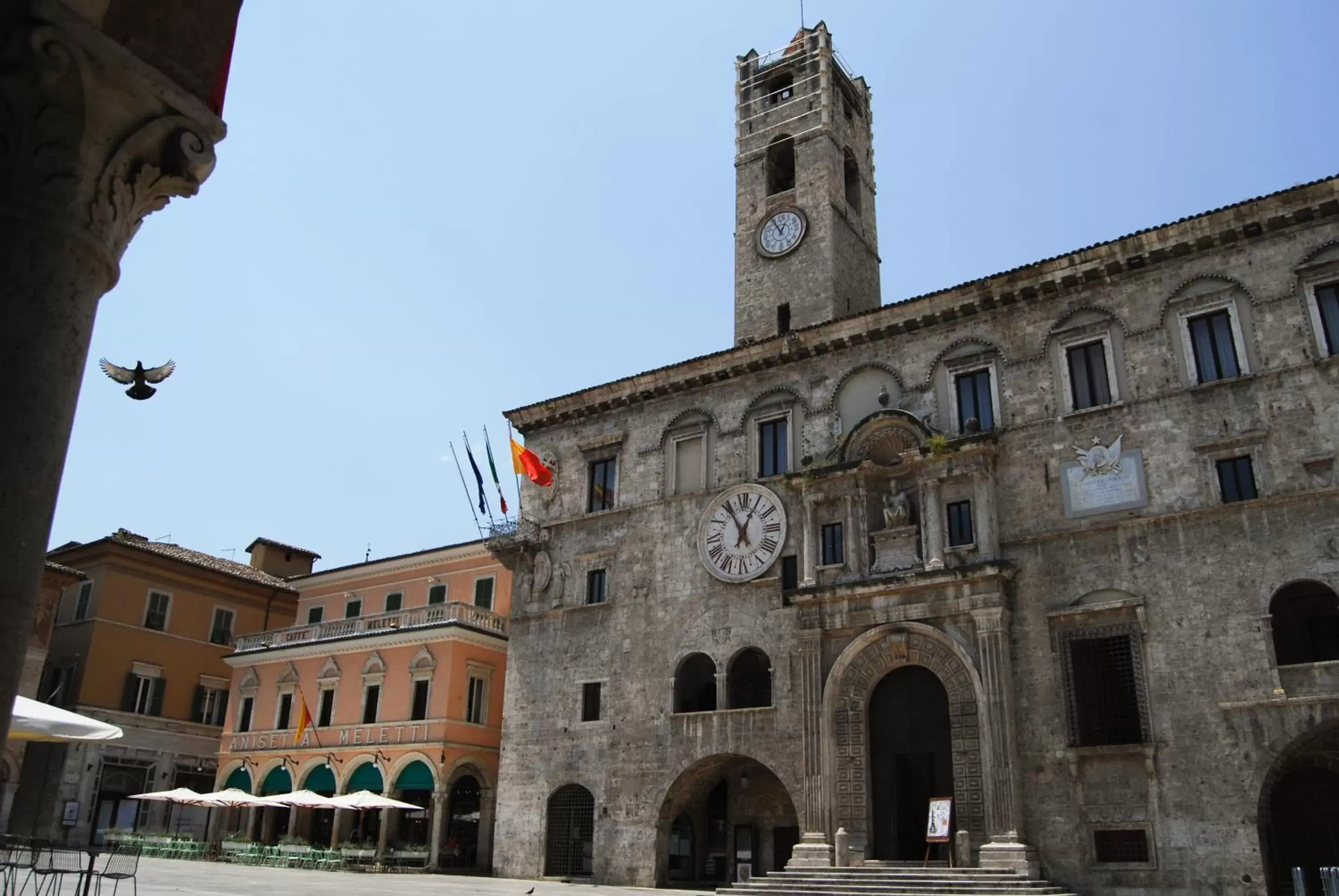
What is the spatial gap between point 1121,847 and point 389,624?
2286 centimetres

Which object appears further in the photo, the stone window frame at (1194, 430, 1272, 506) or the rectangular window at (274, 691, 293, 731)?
the rectangular window at (274, 691, 293, 731)

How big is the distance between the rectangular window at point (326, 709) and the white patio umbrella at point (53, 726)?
77.4ft

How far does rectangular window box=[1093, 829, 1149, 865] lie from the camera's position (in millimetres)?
19516

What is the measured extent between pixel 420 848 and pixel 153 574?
A: 16.3 meters

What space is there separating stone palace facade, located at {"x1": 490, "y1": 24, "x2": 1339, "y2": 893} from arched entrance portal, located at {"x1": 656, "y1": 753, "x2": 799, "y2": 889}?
8 centimetres

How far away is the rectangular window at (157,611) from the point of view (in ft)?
128

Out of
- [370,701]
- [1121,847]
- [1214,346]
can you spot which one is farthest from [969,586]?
[370,701]

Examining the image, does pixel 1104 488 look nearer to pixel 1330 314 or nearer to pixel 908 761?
pixel 1330 314

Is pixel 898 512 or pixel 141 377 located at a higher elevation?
pixel 898 512

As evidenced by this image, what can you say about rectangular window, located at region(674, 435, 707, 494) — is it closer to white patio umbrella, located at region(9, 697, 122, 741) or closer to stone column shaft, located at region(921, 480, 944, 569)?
stone column shaft, located at region(921, 480, 944, 569)

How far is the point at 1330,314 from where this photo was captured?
2034 centimetres

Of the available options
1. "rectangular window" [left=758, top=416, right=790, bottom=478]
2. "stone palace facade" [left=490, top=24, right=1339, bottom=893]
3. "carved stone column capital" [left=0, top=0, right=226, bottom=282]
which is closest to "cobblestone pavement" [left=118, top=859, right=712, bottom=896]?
"stone palace facade" [left=490, top=24, right=1339, bottom=893]

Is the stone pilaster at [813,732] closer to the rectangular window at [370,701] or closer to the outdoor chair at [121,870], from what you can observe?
the outdoor chair at [121,870]

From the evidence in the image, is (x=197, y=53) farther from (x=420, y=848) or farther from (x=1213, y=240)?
(x=420, y=848)
